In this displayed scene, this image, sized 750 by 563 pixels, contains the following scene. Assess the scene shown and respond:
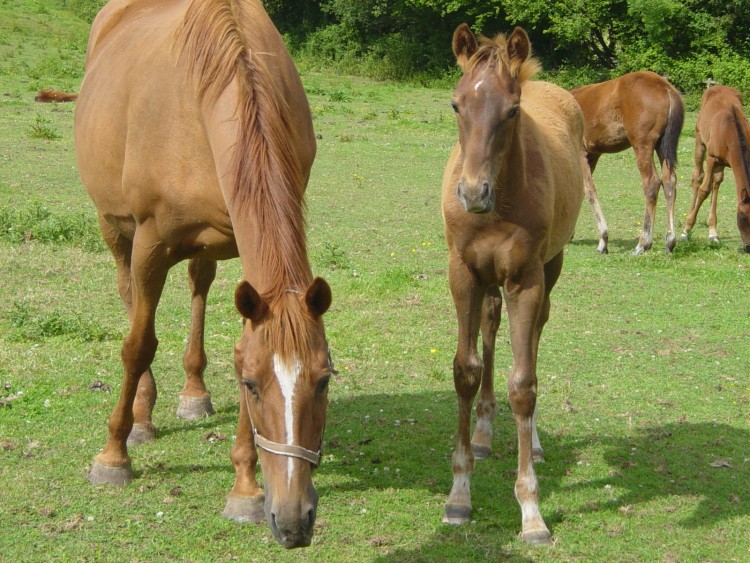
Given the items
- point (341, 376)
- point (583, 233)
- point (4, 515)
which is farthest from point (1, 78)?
point (4, 515)

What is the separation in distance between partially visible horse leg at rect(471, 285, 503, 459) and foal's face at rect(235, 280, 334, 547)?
2.22 metres

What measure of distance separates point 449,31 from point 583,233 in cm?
2313

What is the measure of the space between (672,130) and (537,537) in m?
8.25

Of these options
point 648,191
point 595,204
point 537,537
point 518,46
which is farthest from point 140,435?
point 648,191

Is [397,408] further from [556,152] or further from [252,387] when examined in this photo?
[252,387]

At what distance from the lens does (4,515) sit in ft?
13.8

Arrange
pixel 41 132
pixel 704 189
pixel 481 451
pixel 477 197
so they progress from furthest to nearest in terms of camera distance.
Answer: pixel 41 132
pixel 704 189
pixel 481 451
pixel 477 197

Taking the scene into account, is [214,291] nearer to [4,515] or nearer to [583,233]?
[4,515]

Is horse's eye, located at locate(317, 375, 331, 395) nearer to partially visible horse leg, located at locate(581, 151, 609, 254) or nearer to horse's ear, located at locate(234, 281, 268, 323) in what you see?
horse's ear, located at locate(234, 281, 268, 323)

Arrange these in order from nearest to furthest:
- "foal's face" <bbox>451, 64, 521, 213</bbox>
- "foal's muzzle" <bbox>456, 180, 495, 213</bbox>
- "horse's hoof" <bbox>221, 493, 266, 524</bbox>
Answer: "foal's muzzle" <bbox>456, 180, 495, 213</bbox>
"foal's face" <bbox>451, 64, 521, 213</bbox>
"horse's hoof" <bbox>221, 493, 266, 524</bbox>

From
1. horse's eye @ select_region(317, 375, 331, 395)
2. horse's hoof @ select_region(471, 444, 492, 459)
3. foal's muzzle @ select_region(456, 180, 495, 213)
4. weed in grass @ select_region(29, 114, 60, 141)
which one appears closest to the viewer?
horse's eye @ select_region(317, 375, 331, 395)

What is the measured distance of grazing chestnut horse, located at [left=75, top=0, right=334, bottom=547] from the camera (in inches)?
120

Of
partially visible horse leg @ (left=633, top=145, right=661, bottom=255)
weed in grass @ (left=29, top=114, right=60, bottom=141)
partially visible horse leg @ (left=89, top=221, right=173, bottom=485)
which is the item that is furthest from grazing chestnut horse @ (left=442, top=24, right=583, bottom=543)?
weed in grass @ (left=29, top=114, right=60, bottom=141)

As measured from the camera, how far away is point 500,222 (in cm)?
426
